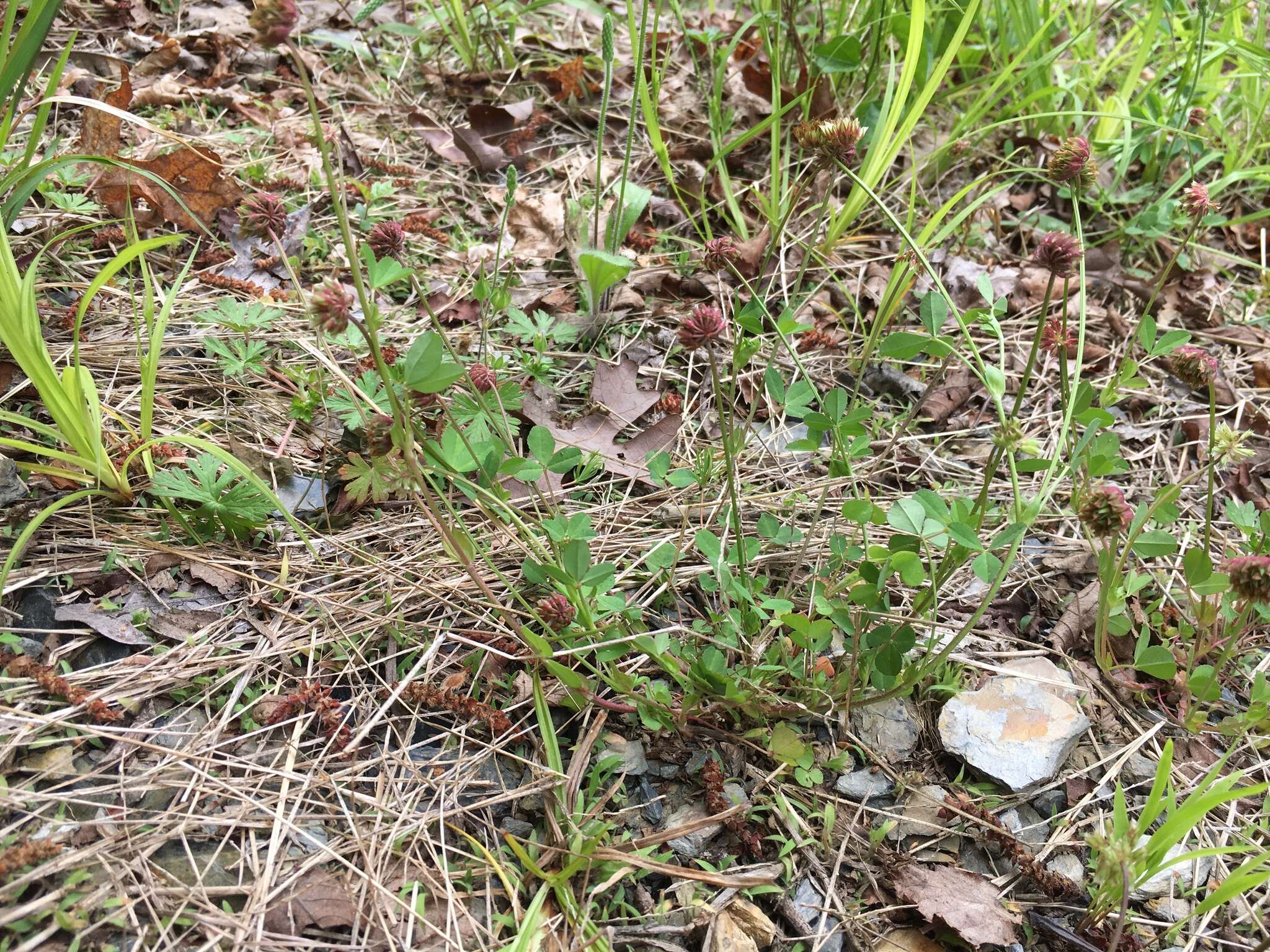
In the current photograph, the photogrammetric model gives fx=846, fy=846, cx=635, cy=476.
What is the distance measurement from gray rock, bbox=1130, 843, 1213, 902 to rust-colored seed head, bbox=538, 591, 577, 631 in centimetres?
111

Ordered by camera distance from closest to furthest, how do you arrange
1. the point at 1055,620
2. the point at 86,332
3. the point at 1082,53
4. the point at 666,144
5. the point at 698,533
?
1. the point at 698,533
2. the point at 1055,620
3. the point at 86,332
4. the point at 666,144
5. the point at 1082,53

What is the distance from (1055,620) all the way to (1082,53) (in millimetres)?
2560

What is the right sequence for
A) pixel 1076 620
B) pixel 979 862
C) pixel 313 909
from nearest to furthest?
pixel 313 909 < pixel 979 862 < pixel 1076 620

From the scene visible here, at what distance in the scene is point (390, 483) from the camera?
171cm

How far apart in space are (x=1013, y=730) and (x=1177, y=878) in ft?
1.17

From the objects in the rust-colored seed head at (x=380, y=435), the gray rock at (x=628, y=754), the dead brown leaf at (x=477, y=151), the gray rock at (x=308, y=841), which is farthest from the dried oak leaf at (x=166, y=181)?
the gray rock at (x=628, y=754)

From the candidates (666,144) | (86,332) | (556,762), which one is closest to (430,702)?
(556,762)

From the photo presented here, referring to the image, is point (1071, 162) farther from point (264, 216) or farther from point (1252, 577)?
point (264, 216)

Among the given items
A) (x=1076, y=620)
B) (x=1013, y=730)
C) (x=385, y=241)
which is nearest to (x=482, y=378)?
(x=385, y=241)

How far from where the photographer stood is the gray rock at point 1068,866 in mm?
1536

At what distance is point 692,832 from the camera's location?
150cm

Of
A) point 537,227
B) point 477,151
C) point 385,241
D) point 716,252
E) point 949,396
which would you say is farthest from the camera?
point 477,151

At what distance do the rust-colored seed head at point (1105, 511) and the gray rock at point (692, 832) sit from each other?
89 centimetres

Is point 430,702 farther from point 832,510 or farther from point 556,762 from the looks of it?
point 832,510
